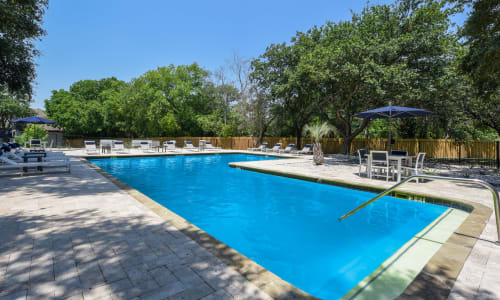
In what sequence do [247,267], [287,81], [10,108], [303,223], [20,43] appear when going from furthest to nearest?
[10,108], [287,81], [20,43], [303,223], [247,267]

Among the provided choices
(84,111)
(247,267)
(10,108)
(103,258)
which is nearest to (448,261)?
(247,267)

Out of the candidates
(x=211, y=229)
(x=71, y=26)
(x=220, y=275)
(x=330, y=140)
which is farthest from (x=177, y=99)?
(x=220, y=275)

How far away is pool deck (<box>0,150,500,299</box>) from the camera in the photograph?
175 cm

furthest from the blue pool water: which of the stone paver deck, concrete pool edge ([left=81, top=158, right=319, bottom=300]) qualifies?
the stone paver deck

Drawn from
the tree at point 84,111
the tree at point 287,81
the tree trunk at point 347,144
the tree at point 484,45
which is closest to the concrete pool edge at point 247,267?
the tree at point 484,45

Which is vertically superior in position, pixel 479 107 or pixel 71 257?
pixel 479 107

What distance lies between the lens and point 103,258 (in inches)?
88.7

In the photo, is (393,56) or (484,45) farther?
(393,56)

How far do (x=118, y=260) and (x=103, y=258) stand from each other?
6.6 inches

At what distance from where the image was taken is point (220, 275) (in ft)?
6.48

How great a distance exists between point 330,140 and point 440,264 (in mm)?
17286

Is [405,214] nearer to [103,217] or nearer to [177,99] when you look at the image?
[103,217]

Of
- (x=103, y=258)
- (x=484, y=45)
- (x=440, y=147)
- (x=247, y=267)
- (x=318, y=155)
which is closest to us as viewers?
(x=247, y=267)

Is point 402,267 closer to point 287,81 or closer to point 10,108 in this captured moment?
point 287,81
